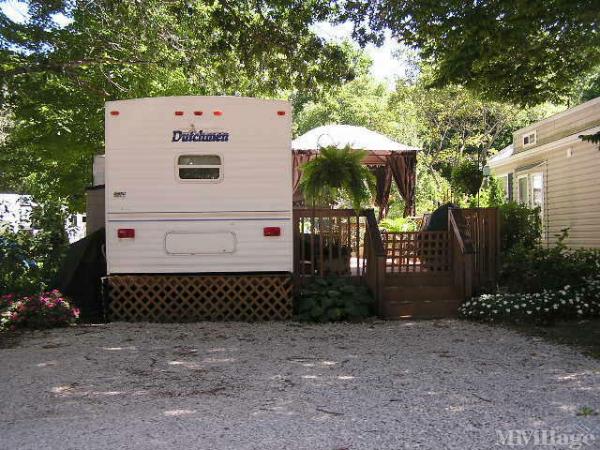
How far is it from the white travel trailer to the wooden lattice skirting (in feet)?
0.59

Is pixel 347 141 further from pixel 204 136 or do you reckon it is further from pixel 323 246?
pixel 204 136

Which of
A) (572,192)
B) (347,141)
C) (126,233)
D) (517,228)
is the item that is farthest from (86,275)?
(572,192)

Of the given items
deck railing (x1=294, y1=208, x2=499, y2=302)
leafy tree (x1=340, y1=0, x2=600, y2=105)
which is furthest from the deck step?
leafy tree (x1=340, y1=0, x2=600, y2=105)

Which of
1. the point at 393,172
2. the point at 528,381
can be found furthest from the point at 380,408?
the point at 393,172

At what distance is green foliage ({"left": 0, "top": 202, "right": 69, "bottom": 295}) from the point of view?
25.8 feet

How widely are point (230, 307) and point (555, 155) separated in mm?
8517

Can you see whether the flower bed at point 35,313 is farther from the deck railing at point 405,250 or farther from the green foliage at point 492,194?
the green foliage at point 492,194

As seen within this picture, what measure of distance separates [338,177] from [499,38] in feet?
9.48

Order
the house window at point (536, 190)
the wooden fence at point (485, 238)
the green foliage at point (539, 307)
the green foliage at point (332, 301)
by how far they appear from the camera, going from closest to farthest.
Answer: the green foliage at point (539, 307) < the green foliage at point (332, 301) < the wooden fence at point (485, 238) < the house window at point (536, 190)

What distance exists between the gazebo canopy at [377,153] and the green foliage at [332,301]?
395cm

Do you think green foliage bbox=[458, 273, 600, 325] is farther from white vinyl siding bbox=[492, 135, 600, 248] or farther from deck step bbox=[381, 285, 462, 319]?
white vinyl siding bbox=[492, 135, 600, 248]

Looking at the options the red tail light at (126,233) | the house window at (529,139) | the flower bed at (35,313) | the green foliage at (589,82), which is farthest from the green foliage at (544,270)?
the flower bed at (35,313)

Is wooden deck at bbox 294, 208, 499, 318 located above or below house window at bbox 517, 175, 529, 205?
below

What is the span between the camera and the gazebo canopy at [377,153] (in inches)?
463
